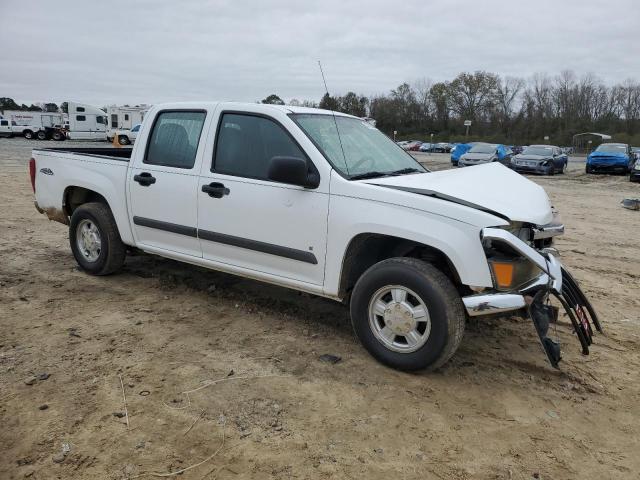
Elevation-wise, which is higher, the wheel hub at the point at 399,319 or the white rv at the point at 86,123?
the white rv at the point at 86,123

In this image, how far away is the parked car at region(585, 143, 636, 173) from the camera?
963 inches

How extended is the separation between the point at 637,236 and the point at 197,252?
308 inches

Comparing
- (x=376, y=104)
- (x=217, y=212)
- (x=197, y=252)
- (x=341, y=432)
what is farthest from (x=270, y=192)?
(x=376, y=104)

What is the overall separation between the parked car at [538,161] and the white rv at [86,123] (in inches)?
1282

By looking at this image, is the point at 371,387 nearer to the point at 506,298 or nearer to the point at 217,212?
the point at 506,298

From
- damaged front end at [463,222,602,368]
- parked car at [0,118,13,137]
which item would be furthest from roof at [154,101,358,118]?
parked car at [0,118,13,137]

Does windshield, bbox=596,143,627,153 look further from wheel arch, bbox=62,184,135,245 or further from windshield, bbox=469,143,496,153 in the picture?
wheel arch, bbox=62,184,135,245

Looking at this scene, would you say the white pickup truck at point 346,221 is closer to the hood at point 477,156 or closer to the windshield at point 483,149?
the hood at point 477,156

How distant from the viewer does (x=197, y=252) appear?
4719mm

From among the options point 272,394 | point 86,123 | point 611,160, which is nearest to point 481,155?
Result: point 611,160

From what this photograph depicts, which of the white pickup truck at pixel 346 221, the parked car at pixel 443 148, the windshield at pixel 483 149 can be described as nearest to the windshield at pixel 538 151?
the windshield at pixel 483 149

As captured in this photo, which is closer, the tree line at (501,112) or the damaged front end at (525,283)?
the damaged front end at (525,283)

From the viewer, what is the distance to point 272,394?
3.36m

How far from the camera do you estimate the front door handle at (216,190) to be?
437 cm
